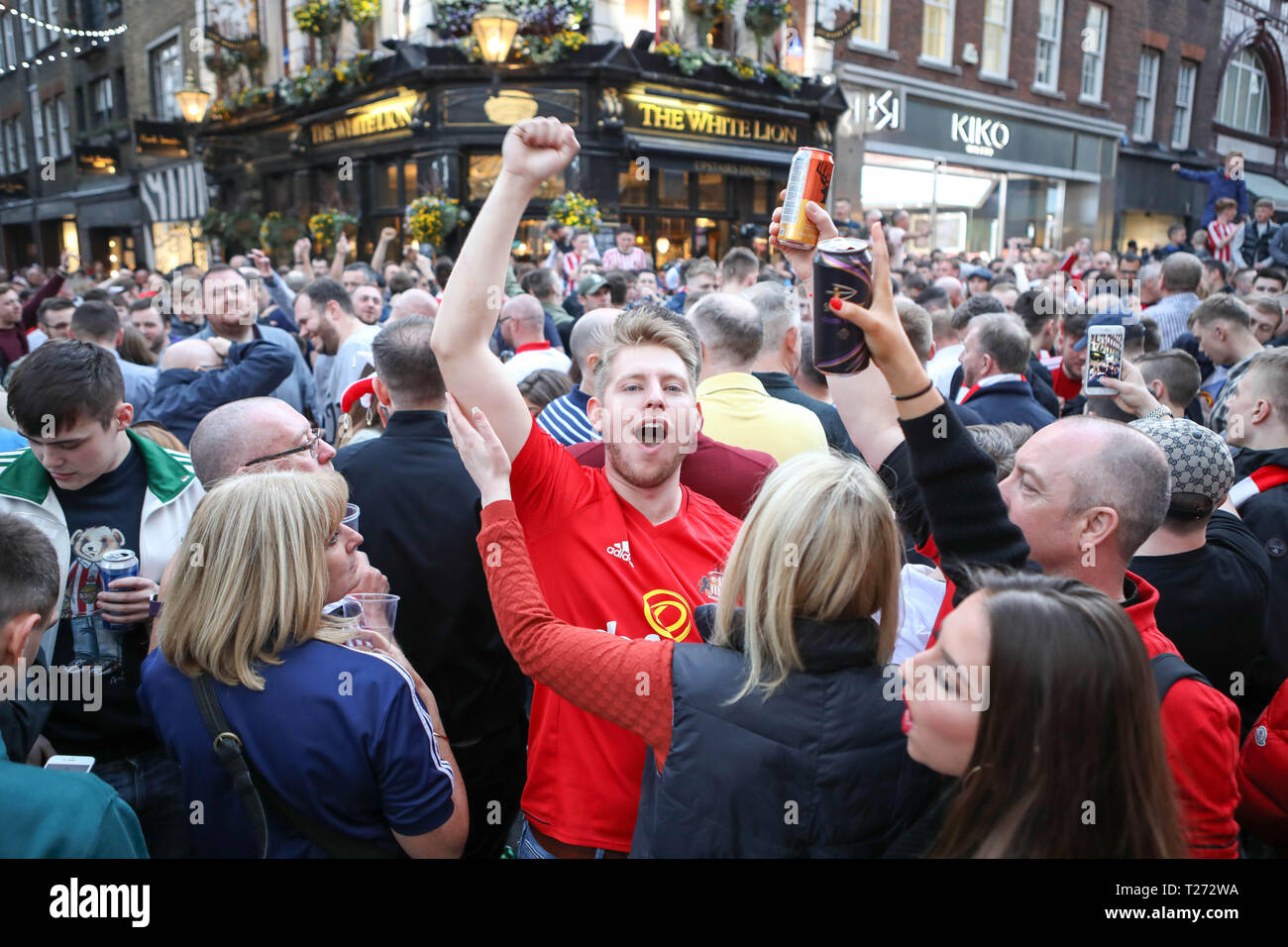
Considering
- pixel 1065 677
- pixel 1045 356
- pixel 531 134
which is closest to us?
pixel 1065 677

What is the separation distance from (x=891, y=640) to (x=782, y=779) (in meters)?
0.34

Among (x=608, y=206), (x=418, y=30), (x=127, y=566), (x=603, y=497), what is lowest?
(x=127, y=566)

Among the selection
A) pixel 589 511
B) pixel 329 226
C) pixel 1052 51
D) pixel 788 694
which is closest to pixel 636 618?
pixel 589 511

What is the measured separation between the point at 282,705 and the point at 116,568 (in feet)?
2.52

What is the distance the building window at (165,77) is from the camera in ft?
64.1

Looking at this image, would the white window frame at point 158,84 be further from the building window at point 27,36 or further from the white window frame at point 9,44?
the white window frame at point 9,44

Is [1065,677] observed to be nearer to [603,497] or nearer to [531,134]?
[603,497]

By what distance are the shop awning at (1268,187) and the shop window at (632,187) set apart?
20.2 meters

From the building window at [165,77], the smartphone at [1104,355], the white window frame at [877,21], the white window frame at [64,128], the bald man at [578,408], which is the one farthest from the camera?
the white window frame at [64,128]

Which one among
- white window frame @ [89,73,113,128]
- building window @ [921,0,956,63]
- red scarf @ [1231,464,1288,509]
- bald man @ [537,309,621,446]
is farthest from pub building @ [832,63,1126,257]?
white window frame @ [89,73,113,128]

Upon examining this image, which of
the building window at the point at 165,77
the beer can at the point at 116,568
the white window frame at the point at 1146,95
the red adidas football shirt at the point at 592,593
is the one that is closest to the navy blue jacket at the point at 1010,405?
the red adidas football shirt at the point at 592,593

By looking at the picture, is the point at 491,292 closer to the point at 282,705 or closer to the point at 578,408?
the point at 282,705
